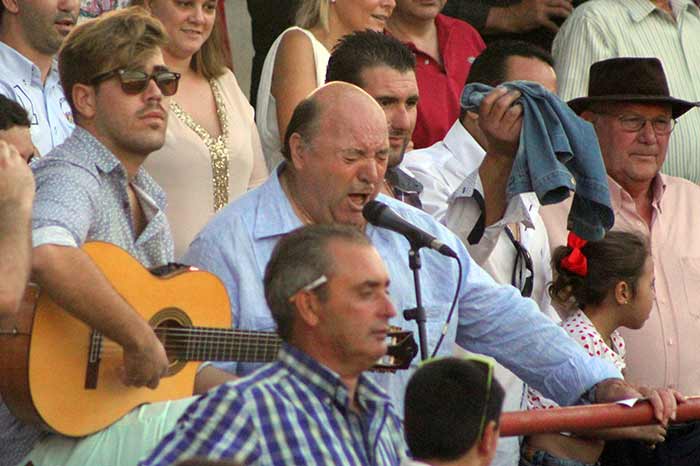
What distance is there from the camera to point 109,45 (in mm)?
5746

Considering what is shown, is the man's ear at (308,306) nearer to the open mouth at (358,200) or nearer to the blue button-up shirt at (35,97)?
the open mouth at (358,200)

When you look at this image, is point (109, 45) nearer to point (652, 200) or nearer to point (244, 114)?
point (244, 114)

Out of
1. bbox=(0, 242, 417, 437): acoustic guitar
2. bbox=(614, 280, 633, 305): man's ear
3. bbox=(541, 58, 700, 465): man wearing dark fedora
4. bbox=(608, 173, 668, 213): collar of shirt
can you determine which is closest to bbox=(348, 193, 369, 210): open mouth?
bbox=(0, 242, 417, 437): acoustic guitar

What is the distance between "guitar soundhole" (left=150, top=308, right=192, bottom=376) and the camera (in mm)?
5422

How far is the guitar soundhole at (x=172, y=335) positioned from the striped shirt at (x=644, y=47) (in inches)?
156

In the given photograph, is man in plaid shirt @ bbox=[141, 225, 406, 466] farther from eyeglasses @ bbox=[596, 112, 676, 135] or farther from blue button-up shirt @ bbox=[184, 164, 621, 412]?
eyeglasses @ bbox=[596, 112, 676, 135]

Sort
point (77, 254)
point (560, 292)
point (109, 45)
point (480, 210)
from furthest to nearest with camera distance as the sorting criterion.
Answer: point (560, 292), point (480, 210), point (109, 45), point (77, 254)

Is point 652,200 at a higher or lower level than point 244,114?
lower

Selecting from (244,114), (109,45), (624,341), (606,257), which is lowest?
(624,341)

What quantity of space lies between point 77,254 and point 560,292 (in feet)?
8.93

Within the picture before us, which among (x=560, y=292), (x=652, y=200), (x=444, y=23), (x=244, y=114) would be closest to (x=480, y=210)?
(x=560, y=292)

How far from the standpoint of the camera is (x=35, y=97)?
6832 millimetres

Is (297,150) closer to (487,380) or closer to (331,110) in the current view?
(331,110)

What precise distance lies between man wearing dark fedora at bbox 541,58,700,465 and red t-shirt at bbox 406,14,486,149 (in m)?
0.65
